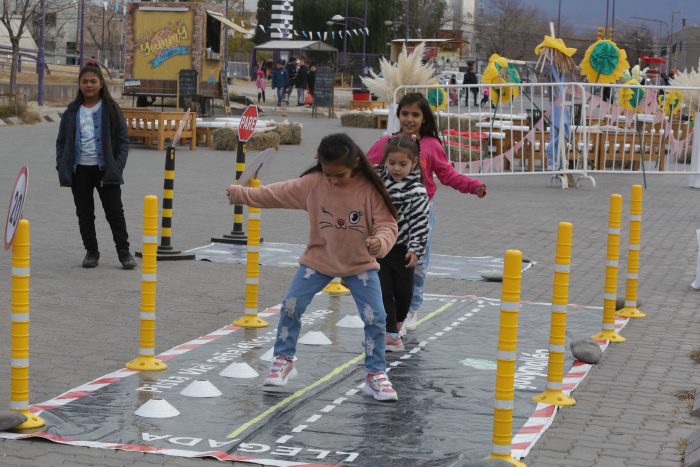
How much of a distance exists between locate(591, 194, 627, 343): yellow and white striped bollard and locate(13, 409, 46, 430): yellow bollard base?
13.9ft

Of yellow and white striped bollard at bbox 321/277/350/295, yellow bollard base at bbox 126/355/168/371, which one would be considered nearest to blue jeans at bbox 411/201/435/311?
yellow and white striped bollard at bbox 321/277/350/295

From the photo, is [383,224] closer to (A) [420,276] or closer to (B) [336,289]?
(A) [420,276]

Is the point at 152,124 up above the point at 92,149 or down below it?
below

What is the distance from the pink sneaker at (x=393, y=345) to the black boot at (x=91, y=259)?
4.08 meters

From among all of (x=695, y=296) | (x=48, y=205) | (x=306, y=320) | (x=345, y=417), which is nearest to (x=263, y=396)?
(x=345, y=417)

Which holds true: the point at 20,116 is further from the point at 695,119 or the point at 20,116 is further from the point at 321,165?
the point at 321,165

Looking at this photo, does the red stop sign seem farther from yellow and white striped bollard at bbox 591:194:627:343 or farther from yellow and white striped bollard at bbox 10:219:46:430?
yellow and white striped bollard at bbox 10:219:46:430

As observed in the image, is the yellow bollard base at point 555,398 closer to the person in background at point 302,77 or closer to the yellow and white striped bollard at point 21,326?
the yellow and white striped bollard at point 21,326

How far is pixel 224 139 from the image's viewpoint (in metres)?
26.4

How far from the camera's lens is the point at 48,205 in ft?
52.4

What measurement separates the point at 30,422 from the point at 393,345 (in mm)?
2814

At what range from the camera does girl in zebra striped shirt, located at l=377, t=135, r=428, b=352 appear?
7668 mm

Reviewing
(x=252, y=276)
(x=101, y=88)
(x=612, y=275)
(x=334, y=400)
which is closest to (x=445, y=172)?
(x=612, y=275)

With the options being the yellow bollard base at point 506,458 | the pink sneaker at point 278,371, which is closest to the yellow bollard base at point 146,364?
the pink sneaker at point 278,371
